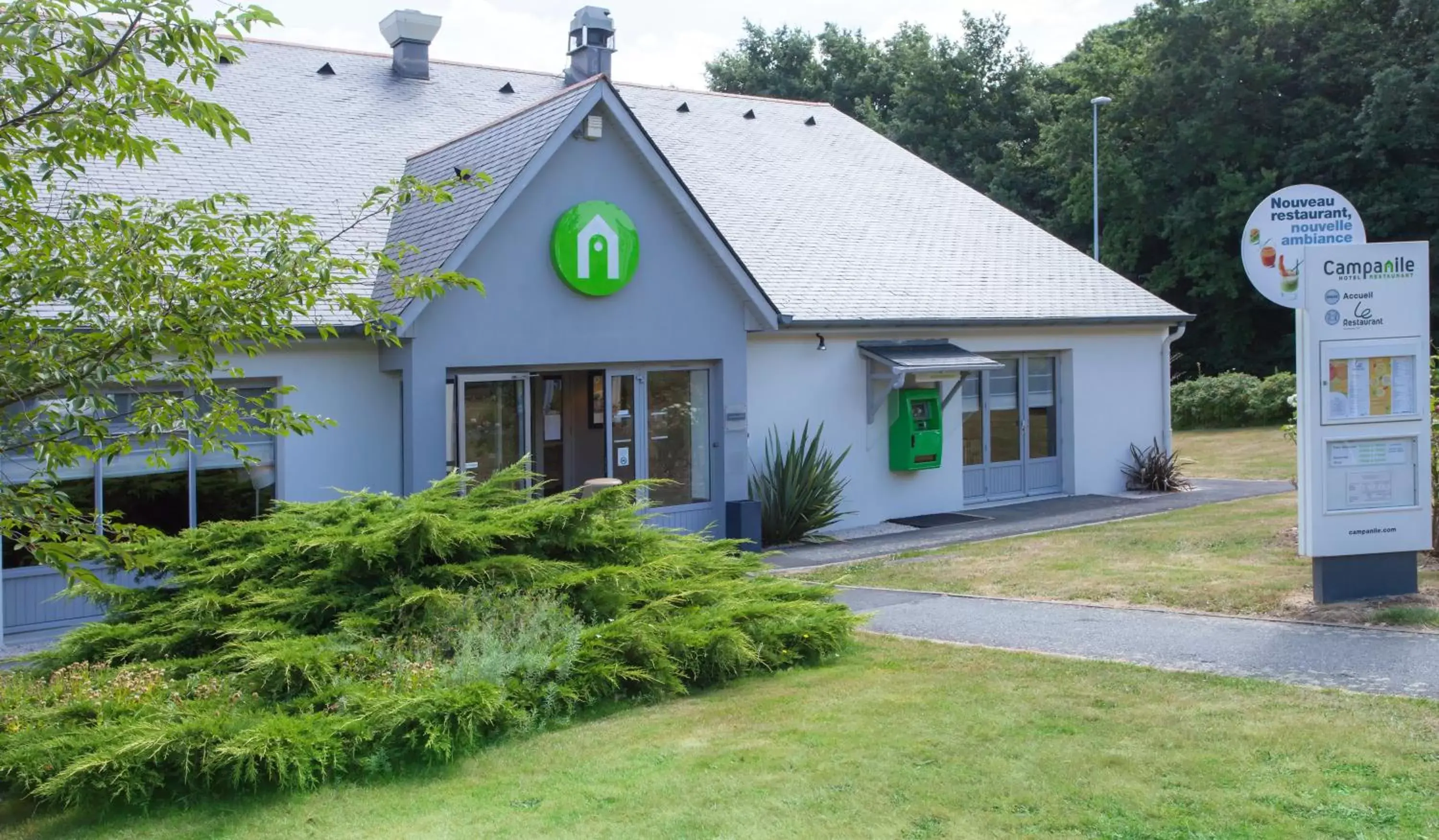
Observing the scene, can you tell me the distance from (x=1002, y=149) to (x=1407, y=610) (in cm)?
4153

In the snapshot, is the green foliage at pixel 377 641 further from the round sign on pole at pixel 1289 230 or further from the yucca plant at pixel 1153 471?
the yucca plant at pixel 1153 471

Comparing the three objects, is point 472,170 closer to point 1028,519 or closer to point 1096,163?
point 1028,519

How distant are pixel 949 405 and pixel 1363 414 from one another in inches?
362

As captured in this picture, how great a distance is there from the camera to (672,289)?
15664mm

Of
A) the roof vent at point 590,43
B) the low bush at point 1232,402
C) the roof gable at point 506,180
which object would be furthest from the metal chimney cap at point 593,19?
the low bush at point 1232,402

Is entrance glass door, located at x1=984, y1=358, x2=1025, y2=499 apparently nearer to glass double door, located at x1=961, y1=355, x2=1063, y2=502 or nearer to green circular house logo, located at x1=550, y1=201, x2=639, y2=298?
glass double door, located at x1=961, y1=355, x2=1063, y2=502

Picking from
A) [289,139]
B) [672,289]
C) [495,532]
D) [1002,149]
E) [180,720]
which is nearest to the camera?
[180,720]

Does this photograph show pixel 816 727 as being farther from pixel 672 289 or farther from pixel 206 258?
pixel 672 289

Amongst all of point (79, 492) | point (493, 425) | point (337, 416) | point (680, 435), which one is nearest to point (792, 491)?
point (680, 435)

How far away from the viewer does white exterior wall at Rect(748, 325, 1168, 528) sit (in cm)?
1750

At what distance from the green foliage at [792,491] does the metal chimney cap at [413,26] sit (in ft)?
28.4

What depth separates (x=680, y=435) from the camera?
54.0ft

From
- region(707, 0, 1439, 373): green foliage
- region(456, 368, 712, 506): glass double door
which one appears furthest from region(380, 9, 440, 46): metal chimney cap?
region(707, 0, 1439, 373): green foliage

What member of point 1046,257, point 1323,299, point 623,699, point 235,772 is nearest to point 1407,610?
point 1323,299
